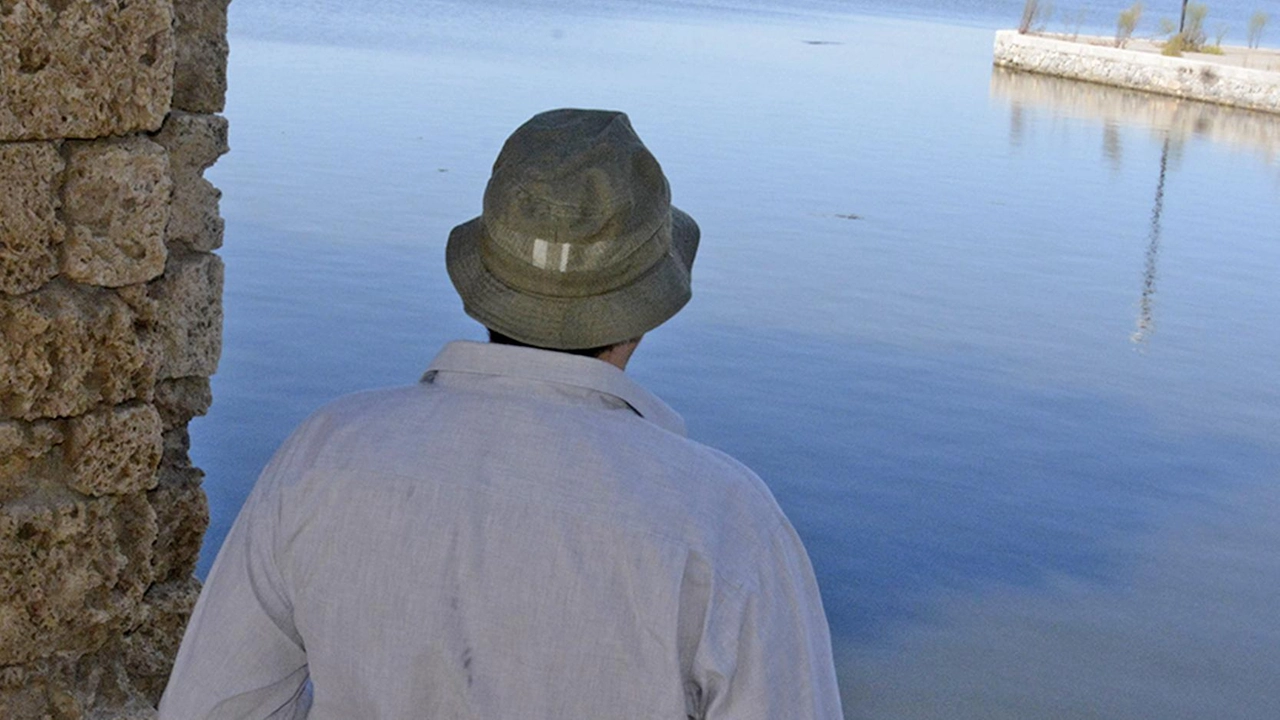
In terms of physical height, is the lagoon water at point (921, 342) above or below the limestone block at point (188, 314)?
below

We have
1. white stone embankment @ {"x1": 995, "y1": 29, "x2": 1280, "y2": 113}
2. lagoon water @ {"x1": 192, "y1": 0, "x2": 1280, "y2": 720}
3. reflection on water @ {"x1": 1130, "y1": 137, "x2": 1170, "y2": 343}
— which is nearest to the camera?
lagoon water @ {"x1": 192, "y1": 0, "x2": 1280, "y2": 720}

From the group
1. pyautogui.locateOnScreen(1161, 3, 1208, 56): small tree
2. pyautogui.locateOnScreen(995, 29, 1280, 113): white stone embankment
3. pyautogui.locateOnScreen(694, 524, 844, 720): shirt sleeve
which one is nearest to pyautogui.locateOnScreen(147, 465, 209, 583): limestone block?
pyautogui.locateOnScreen(694, 524, 844, 720): shirt sleeve

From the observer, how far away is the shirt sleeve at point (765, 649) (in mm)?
1431

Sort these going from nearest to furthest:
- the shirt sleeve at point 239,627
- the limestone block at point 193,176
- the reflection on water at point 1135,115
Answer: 1. the shirt sleeve at point 239,627
2. the limestone block at point 193,176
3. the reflection on water at point 1135,115

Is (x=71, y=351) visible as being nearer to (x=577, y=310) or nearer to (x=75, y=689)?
(x=75, y=689)

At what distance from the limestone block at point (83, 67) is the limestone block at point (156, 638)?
2.53ft

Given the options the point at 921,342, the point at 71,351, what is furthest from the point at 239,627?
the point at 921,342

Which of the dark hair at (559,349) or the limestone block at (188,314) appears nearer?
the dark hair at (559,349)

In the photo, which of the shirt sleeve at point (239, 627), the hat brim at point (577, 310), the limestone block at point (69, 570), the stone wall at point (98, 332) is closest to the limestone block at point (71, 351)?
the stone wall at point (98, 332)

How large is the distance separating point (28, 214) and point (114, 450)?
0.39 metres

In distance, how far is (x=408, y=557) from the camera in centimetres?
146

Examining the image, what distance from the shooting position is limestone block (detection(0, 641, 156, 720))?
2.51 m

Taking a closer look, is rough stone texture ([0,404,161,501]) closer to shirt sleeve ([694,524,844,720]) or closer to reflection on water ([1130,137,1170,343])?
shirt sleeve ([694,524,844,720])

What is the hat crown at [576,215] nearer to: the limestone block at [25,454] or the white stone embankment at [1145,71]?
the limestone block at [25,454]
